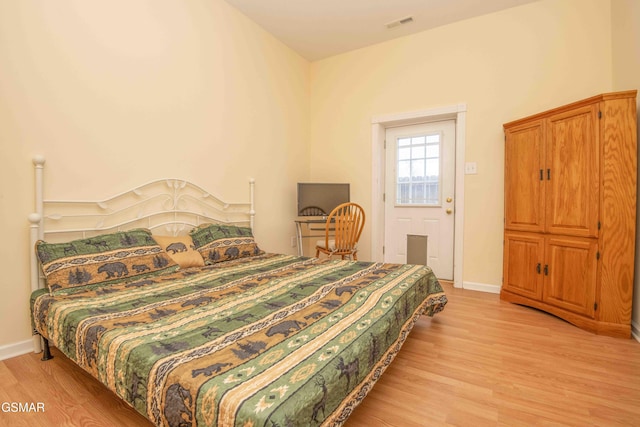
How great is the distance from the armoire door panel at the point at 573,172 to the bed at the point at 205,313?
1.13 metres

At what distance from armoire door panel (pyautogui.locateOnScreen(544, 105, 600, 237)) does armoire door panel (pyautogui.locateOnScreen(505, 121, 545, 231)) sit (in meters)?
0.06

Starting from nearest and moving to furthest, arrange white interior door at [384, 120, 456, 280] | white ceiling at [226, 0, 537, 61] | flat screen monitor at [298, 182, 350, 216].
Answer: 1. white ceiling at [226, 0, 537, 61]
2. white interior door at [384, 120, 456, 280]
3. flat screen monitor at [298, 182, 350, 216]

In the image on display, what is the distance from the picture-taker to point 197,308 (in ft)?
4.53

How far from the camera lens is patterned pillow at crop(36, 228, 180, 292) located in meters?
1.64

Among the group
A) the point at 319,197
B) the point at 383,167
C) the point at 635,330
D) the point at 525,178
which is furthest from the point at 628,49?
the point at 319,197

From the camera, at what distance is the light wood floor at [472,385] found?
1253 millimetres

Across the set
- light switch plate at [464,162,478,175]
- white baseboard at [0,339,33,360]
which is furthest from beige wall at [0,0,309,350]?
light switch plate at [464,162,478,175]

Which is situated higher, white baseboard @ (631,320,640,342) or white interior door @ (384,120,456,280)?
white interior door @ (384,120,456,280)

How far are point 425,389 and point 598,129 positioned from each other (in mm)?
2106

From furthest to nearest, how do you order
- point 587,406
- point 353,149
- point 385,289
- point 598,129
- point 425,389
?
point 353,149 → point 598,129 → point 385,289 → point 425,389 → point 587,406

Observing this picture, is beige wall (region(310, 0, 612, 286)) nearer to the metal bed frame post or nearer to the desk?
the desk

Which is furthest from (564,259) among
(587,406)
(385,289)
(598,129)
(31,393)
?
(31,393)

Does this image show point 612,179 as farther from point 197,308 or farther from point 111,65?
point 111,65

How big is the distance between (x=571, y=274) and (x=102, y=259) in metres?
3.21
